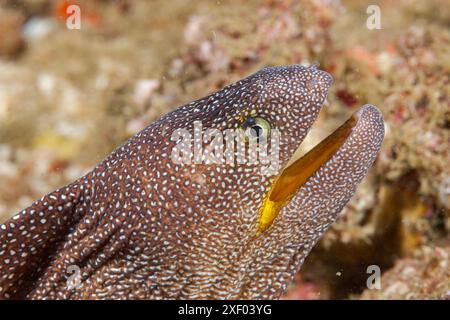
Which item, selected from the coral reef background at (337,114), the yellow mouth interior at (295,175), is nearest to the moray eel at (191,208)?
the yellow mouth interior at (295,175)

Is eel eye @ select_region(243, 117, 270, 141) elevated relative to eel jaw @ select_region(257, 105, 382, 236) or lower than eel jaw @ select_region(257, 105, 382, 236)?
elevated

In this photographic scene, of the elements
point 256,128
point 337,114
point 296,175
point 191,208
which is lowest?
point 191,208

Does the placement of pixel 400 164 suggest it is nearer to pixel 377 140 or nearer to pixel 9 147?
pixel 377 140

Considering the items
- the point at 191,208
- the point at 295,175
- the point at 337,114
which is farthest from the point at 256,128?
the point at 337,114

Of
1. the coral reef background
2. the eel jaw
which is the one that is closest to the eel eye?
the eel jaw

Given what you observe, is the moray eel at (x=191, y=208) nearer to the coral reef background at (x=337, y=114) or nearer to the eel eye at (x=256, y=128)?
the eel eye at (x=256, y=128)

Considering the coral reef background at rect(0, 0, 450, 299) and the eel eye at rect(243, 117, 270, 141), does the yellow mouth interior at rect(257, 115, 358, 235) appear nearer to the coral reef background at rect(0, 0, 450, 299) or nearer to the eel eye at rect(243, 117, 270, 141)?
the eel eye at rect(243, 117, 270, 141)

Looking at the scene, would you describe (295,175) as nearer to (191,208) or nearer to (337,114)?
(191,208)

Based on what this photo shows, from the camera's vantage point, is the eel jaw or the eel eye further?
the eel jaw

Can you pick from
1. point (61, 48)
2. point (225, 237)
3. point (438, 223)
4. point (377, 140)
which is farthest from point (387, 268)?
point (61, 48)

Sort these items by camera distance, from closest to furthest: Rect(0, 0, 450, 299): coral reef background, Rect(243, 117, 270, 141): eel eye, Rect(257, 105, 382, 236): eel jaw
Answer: Rect(243, 117, 270, 141): eel eye → Rect(257, 105, 382, 236): eel jaw → Rect(0, 0, 450, 299): coral reef background
